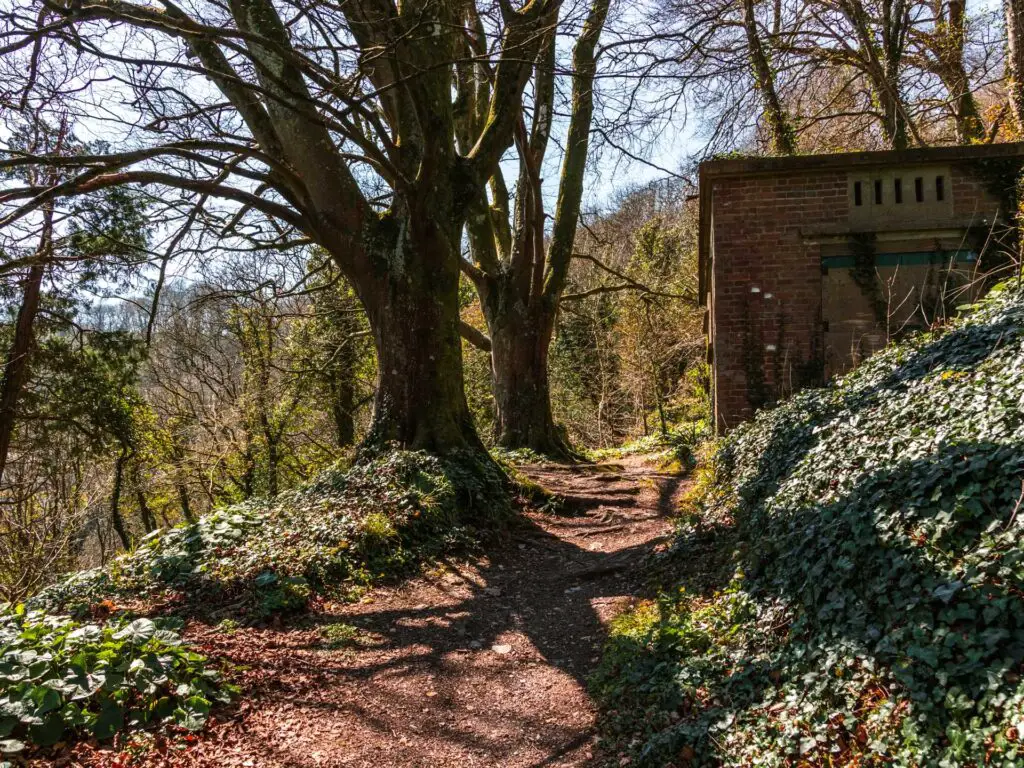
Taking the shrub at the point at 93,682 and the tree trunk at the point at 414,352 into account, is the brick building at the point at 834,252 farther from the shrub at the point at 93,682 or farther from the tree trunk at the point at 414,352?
the shrub at the point at 93,682

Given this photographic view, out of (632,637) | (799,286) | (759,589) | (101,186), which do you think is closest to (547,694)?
(632,637)

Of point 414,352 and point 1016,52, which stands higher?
point 1016,52

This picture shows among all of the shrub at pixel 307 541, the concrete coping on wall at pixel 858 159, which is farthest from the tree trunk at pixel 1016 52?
the shrub at pixel 307 541

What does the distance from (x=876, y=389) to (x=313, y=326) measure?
14.9 meters

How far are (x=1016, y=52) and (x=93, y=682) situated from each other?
12.8 meters

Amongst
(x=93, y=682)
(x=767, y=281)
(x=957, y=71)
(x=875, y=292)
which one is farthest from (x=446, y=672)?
(x=957, y=71)

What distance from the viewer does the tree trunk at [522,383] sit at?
40.7ft

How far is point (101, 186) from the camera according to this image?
6.45 meters

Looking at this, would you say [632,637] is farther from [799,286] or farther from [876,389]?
[799,286]

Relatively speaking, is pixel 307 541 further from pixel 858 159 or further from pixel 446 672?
pixel 858 159

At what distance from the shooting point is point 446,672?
459cm

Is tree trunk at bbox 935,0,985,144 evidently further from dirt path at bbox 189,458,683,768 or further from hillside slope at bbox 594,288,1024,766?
dirt path at bbox 189,458,683,768

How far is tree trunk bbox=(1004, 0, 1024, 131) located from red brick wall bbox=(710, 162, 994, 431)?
3302mm

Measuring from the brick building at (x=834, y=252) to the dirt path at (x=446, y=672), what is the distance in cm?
351
